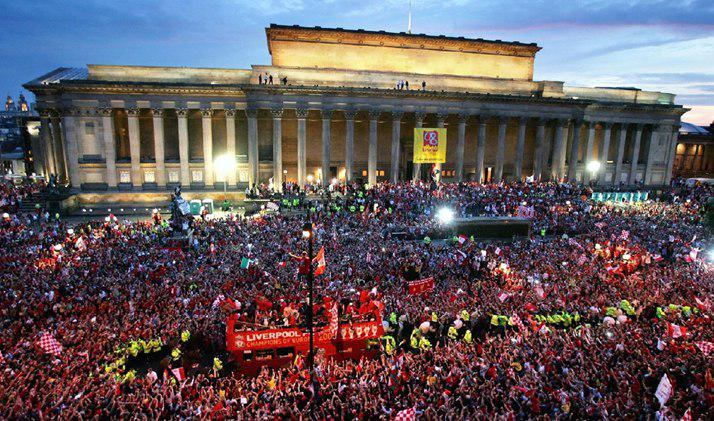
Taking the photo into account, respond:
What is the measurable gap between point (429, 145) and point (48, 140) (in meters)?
39.7

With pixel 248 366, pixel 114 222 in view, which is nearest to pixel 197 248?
pixel 114 222

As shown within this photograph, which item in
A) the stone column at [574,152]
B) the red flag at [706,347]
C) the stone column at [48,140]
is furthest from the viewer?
the stone column at [574,152]

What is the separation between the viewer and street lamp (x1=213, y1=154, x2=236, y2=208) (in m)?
42.2

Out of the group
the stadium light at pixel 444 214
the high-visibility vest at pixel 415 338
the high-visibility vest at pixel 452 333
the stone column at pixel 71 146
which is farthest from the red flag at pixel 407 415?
the stone column at pixel 71 146

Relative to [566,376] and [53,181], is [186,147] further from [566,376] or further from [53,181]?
[566,376]

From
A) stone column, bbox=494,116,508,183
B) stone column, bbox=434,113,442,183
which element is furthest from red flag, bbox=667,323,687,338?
stone column, bbox=494,116,508,183

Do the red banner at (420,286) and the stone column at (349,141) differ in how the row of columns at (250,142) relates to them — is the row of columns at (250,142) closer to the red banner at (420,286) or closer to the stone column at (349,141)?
the stone column at (349,141)

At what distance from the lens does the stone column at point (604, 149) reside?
50.0 metres

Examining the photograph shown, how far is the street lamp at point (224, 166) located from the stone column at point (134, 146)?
751 centimetres

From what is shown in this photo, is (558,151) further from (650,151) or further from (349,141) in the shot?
(349,141)

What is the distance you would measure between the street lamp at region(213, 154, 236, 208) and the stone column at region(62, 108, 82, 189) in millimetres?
13248

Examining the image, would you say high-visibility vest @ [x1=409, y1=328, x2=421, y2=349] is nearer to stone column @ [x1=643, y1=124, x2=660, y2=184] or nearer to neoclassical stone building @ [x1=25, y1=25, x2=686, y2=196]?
neoclassical stone building @ [x1=25, y1=25, x2=686, y2=196]

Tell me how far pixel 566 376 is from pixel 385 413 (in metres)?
4.70

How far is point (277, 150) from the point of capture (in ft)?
139
